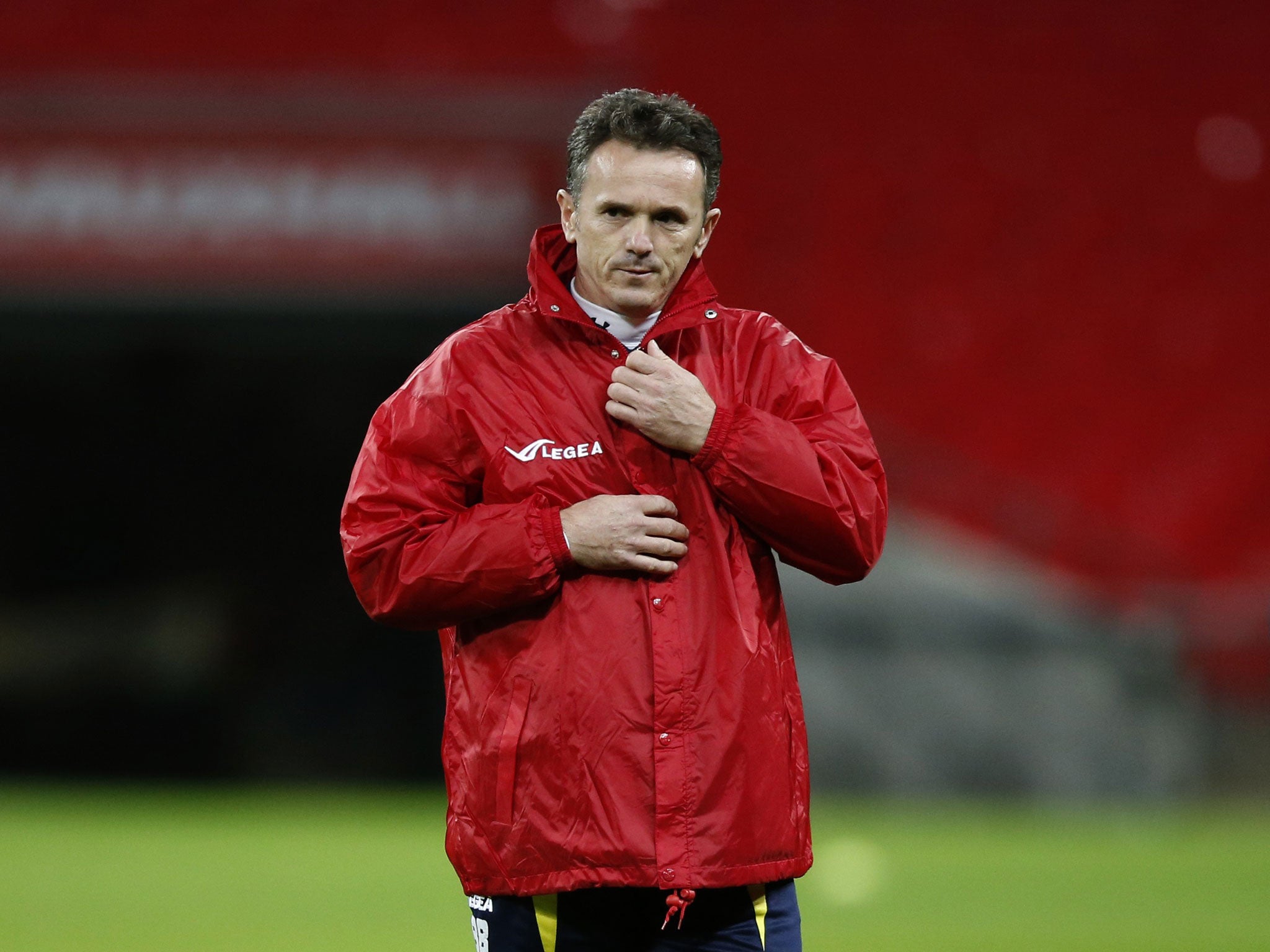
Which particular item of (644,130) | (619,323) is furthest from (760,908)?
(644,130)

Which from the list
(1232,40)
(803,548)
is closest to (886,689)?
(1232,40)

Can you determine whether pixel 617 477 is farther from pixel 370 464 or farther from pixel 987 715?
pixel 987 715

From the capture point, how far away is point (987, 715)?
9516 mm

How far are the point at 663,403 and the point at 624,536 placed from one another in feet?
0.69

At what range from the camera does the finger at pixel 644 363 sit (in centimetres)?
248

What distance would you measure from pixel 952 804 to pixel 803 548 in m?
7.08

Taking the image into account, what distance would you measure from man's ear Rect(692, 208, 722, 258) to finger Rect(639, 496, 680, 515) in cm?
42

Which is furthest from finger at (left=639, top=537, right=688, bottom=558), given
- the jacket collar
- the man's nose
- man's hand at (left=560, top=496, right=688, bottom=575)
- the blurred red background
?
the blurred red background

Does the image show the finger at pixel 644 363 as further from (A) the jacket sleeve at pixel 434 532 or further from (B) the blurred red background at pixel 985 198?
(B) the blurred red background at pixel 985 198

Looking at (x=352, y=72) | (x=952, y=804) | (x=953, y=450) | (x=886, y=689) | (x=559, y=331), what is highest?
(x=352, y=72)

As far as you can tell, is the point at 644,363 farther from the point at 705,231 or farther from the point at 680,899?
the point at 680,899

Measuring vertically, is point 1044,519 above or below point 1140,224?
below

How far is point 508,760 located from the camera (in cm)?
240

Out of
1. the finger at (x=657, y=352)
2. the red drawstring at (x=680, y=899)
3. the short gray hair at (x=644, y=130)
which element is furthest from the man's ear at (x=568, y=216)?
the red drawstring at (x=680, y=899)
